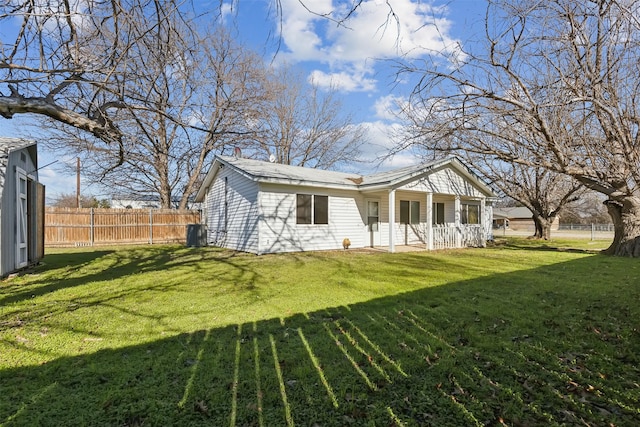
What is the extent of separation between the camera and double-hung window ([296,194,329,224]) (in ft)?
41.2

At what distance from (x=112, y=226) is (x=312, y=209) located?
36.4ft

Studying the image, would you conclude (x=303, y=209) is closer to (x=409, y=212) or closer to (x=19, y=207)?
(x=409, y=212)

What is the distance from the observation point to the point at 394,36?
299cm

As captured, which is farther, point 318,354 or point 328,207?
point 328,207

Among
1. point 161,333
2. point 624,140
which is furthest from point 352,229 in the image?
point 161,333

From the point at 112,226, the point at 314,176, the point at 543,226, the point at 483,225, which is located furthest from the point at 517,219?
the point at 112,226

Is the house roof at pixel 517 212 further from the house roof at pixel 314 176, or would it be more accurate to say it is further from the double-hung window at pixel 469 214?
the house roof at pixel 314 176

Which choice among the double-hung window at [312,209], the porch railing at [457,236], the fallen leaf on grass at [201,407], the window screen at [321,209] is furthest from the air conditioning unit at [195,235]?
the fallen leaf on grass at [201,407]

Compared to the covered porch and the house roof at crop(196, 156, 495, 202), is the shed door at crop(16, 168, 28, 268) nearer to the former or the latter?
the house roof at crop(196, 156, 495, 202)

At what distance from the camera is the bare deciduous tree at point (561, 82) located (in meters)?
6.12

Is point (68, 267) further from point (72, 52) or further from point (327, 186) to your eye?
point (327, 186)

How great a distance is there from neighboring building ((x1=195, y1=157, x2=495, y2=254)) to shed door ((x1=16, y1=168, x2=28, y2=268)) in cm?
600

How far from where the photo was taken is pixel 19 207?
25.4 feet

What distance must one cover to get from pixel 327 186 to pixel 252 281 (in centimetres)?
650
